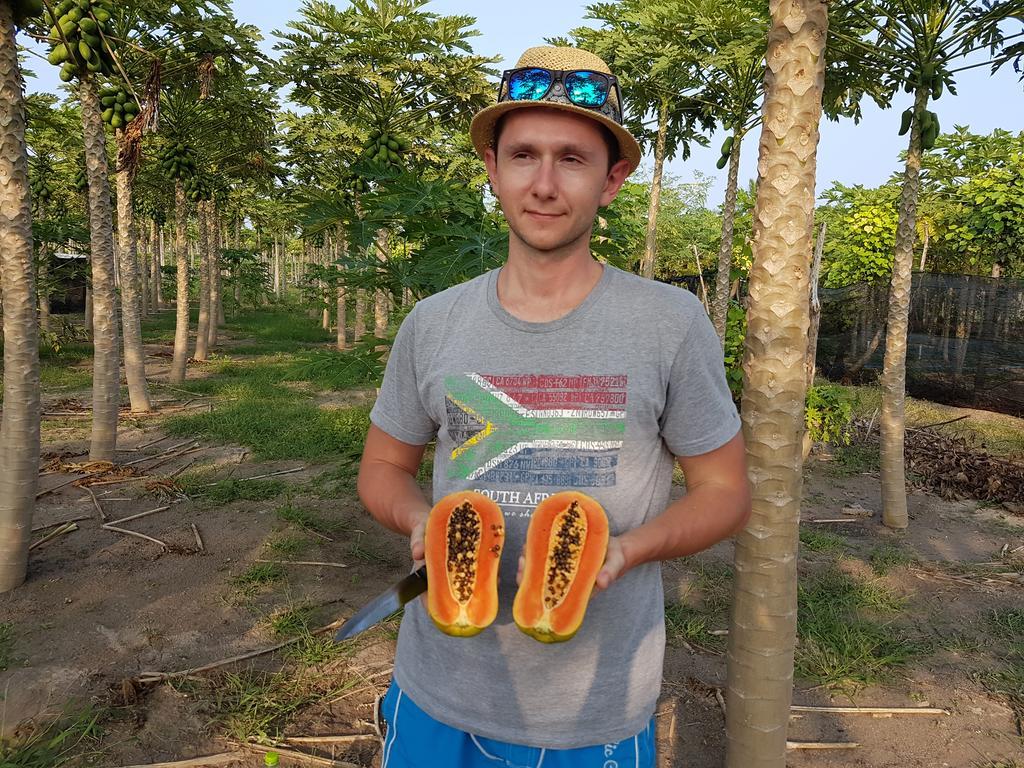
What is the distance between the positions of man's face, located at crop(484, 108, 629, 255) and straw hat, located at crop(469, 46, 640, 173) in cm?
3

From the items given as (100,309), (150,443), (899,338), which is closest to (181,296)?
(150,443)

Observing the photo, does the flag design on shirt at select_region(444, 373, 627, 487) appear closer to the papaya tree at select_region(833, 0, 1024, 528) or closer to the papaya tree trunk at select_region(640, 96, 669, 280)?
the papaya tree at select_region(833, 0, 1024, 528)

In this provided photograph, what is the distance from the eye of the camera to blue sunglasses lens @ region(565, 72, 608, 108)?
4.73ft

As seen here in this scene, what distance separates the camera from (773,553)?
2.26m

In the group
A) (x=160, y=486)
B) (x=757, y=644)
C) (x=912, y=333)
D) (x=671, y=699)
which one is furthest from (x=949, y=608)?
(x=912, y=333)

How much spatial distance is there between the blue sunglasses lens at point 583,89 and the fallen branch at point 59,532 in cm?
565

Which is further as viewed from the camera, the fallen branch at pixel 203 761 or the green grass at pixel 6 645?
the green grass at pixel 6 645

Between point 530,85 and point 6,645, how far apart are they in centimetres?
437

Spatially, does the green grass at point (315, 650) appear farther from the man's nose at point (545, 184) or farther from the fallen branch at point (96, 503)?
the man's nose at point (545, 184)

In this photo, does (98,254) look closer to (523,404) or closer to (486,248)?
(486,248)

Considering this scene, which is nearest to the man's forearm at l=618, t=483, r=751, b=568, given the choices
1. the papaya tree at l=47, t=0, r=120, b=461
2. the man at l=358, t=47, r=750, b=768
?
the man at l=358, t=47, r=750, b=768

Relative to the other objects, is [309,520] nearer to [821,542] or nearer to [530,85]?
[821,542]

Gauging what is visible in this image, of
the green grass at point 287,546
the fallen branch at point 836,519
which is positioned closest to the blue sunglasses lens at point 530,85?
the green grass at point 287,546

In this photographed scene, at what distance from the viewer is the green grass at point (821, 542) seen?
19.2 feet
